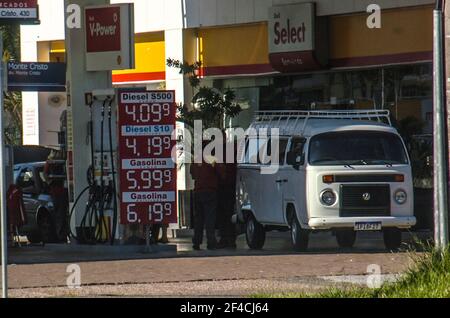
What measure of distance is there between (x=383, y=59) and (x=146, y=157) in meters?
9.88

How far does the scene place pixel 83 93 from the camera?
21.9 metres

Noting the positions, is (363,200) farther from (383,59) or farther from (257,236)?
(383,59)

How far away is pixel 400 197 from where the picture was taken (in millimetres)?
20859

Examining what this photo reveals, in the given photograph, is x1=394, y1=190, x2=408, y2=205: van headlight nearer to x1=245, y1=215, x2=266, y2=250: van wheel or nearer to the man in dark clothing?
x1=245, y1=215, x2=266, y2=250: van wheel

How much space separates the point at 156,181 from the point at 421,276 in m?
8.23

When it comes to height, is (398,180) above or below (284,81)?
below

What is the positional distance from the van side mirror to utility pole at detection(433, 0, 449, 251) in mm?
7719

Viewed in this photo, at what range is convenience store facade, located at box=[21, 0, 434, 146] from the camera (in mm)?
28062

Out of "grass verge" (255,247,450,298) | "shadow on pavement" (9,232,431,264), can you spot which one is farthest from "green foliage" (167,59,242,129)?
"grass verge" (255,247,450,298)

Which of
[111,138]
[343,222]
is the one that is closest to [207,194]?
[111,138]

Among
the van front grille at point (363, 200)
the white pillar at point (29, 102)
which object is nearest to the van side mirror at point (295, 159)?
the van front grille at point (363, 200)

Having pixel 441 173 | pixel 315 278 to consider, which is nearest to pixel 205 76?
pixel 315 278
